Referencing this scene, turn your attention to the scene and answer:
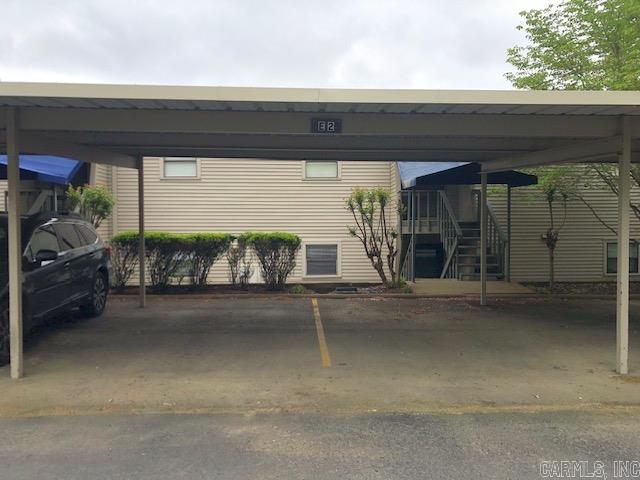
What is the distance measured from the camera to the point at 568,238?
554 inches

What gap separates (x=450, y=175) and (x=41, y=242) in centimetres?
801

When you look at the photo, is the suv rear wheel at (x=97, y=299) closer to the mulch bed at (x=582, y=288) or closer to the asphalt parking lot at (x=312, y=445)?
the asphalt parking lot at (x=312, y=445)

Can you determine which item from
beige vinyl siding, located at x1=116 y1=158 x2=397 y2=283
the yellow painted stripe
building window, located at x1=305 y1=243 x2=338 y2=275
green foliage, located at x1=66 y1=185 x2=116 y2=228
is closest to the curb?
the yellow painted stripe

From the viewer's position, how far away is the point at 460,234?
43.1 ft

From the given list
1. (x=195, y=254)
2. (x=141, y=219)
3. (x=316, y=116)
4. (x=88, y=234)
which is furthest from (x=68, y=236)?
(x=316, y=116)

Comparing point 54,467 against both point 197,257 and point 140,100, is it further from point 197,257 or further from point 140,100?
point 197,257

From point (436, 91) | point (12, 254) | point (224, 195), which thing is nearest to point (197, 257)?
point (224, 195)

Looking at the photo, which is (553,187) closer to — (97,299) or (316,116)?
(316,116)

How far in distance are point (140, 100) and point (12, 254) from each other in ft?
7.28

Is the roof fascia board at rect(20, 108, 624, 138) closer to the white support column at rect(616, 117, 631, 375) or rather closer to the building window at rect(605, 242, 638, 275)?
the white support column at rect(616, 117, 631, 375)

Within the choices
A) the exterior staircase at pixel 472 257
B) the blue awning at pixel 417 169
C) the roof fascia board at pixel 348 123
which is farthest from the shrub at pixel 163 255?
the exterior staircase at pixel 472 257

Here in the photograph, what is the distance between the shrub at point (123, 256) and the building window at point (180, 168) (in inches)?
111

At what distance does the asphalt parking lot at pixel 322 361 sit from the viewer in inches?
206

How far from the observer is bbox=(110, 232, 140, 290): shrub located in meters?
11.7
